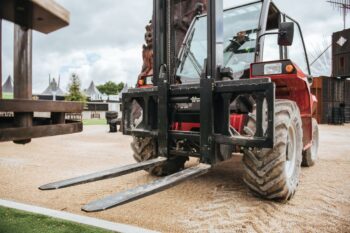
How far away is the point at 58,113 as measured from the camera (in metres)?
2.26

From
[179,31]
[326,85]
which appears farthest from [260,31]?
[326,85]

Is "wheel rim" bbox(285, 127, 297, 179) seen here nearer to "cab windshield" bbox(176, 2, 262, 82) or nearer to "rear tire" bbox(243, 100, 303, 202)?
"rear tire" bbox(243, 100, 303, 202)

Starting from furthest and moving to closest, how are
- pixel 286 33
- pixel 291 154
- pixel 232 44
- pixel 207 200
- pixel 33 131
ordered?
pixel 232 44 < pixel 291 154 < pixel 207 200 < pixel 286 33 < pixel 33 131

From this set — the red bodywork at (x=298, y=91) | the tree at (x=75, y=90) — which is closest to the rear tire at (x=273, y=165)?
the red bodywork at (x=298, y=91)

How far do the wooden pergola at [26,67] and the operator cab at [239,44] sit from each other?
2.53 metres

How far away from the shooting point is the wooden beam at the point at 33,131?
1844mm

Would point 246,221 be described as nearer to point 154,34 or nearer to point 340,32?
point 154,34

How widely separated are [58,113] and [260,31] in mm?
2982

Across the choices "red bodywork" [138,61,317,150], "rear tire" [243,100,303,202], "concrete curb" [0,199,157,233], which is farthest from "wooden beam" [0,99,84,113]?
"rear tire" [243,100,303,202]

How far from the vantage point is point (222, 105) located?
126 inches

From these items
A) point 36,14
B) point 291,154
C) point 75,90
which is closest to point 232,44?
point 291,154

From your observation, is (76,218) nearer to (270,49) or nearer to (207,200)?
(207,200)

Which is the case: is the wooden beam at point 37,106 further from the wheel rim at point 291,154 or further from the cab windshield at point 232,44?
the wheel rim at point 291,154

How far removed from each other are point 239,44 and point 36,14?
124 inches
